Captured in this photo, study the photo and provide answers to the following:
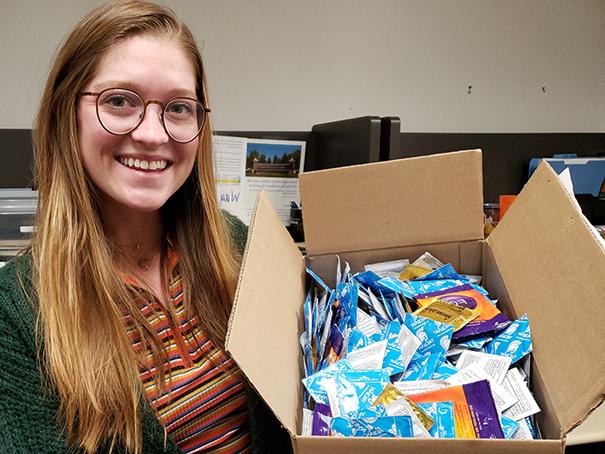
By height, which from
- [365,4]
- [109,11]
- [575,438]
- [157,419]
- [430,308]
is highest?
[365,4]

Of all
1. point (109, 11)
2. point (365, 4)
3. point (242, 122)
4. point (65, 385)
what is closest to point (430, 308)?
point (65, 385)

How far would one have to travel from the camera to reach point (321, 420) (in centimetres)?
60

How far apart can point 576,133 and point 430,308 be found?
5.06ft

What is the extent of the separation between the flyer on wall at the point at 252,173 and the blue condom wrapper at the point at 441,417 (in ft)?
3.31

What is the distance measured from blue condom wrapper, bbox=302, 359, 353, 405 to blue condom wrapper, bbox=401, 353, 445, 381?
91mm

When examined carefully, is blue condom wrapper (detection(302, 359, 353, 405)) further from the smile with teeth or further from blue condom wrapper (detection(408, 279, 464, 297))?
the smile with teeth

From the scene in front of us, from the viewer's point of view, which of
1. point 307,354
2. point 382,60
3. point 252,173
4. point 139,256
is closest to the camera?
point 307,354

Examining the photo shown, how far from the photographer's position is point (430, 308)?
0.78 m

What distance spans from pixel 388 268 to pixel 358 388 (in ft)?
1.08

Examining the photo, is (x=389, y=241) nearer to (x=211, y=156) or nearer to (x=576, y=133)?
(x=211, y=156)

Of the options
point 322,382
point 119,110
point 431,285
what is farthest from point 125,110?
point 431,285

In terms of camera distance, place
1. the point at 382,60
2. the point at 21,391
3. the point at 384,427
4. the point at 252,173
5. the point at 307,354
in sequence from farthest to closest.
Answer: the point at 382,60 < the point at 252,173 < the point at 307,354 < the point at 21,391 < the point at 384,427

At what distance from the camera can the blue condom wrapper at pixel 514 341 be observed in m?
0.68

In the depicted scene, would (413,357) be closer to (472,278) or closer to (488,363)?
(488,363)
